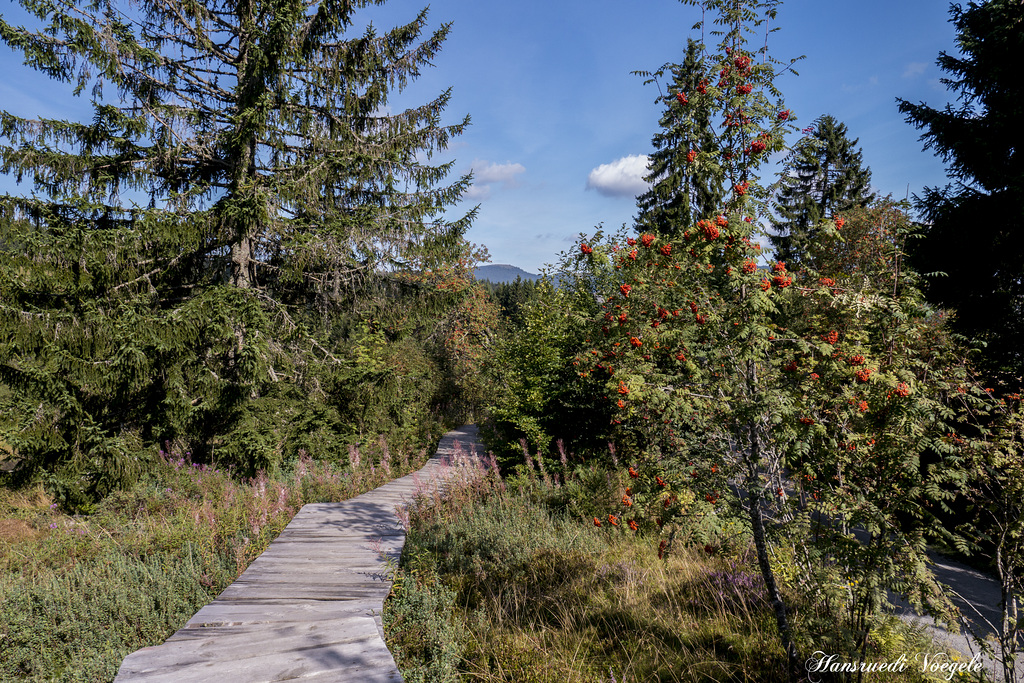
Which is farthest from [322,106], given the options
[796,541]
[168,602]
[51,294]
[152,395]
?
[796,541]

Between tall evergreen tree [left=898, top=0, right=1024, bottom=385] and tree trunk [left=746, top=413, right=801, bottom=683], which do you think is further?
tall evergreen tree [left=898, top=0, right=1024, bottom=385]

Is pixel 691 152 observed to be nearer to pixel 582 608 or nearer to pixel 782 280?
pixel 782 280

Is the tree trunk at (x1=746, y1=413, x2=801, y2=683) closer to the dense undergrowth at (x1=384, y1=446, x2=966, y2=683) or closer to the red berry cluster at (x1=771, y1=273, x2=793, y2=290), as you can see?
the dense undergrowth at (x1=384, y1=446, x2=966, y2=683)

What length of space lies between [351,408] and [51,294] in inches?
194

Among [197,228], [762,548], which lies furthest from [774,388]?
[197,228]

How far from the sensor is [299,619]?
140 inches

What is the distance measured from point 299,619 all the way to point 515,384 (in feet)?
19.4

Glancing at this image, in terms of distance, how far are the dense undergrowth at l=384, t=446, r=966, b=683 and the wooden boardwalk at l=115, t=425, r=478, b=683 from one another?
334 millimetres

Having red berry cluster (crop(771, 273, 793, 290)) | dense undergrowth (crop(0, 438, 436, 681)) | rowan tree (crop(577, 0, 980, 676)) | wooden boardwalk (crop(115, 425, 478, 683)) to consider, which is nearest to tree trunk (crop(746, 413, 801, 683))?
rowan tree (crop(577, 0, 980, 676))

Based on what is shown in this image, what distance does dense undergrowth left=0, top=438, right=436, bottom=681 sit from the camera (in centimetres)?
363

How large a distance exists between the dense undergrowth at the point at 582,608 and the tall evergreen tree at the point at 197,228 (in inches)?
180

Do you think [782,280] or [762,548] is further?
[762,548]

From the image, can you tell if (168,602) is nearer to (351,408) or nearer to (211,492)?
(211,492)

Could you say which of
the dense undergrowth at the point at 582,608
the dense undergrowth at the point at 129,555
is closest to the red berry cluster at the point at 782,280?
the dense undergrowth at the point at 582,608
